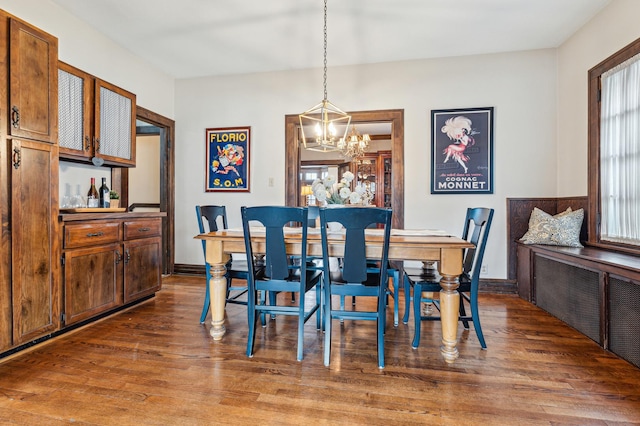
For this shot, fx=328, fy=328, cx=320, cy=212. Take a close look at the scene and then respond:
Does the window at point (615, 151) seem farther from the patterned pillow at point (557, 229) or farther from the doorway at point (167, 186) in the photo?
the doorway at point (167, 186)

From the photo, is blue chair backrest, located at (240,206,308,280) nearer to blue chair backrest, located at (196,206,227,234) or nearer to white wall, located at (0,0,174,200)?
blue chair backrest, located at (196,206,227,234)

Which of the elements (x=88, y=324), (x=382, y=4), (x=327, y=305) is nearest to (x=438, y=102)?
(x=382, y=4)

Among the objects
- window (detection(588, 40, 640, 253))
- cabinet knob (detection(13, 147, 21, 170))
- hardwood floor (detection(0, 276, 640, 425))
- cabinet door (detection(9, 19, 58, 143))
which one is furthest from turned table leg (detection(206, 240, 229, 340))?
window (detection(588, 40, 640, 253))

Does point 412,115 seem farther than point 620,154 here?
Yes

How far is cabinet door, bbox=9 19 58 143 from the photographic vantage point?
2.03 meters

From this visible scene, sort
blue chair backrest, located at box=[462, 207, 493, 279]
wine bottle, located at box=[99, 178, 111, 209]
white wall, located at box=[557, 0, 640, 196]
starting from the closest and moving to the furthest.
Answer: blue chair backrest, located at box=[462, 207, 493, 279]
white wall, located at box=[557, 0, 640, 196]
wine bottle, located at box=[99, 178, 111, 209]

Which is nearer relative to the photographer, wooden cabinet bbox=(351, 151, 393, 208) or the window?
the window

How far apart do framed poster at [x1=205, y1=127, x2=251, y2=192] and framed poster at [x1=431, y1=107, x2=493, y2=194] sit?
7.86 feet

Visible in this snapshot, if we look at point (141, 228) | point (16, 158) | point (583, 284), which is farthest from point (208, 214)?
point (583, 284)

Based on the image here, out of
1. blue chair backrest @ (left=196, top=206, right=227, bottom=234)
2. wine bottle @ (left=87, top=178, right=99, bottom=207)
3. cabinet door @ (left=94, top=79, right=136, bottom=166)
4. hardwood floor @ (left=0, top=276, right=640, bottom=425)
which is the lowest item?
hardwood floor @ (left=0, top=276, right=640, bottom=425)

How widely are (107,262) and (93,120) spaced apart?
1293 mm

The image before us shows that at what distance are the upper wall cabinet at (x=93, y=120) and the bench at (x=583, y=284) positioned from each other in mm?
4176

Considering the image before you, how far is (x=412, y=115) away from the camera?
13.1 feet

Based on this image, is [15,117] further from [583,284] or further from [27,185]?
[583,284]
